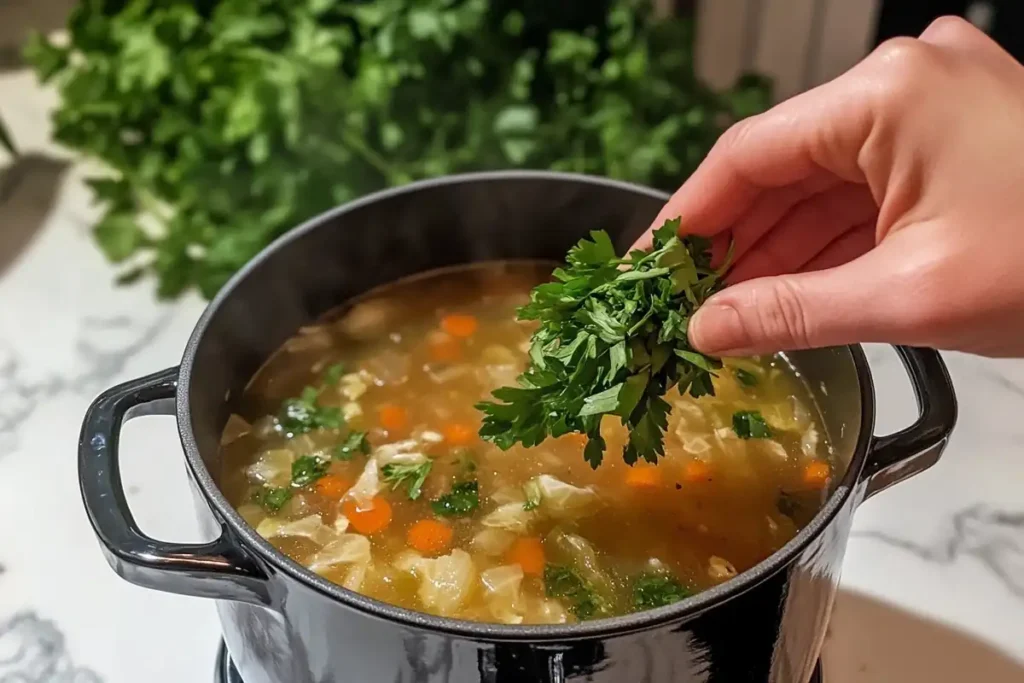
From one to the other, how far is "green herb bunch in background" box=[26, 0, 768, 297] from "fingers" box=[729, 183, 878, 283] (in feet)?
1.50

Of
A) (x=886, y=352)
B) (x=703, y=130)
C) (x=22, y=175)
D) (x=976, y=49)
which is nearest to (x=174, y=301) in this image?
(x=22, y=175)

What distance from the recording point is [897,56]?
2.83ft

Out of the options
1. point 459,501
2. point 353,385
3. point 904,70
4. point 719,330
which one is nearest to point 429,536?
point 459,501

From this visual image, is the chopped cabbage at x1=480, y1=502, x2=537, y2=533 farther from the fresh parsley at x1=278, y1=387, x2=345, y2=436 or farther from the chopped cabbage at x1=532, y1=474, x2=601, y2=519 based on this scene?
the fresh parsley at x1=278, y1=387, x2=345, y2=436

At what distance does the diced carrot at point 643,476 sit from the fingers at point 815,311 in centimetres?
25

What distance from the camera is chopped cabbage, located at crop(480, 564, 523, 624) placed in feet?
3.10

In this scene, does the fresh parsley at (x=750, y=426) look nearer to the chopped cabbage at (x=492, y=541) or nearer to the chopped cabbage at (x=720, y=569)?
the chopped cabbage at (x=720, y=569)

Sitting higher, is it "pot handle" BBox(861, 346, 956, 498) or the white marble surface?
"pot handle" BBox(861, 346, 956, 498)

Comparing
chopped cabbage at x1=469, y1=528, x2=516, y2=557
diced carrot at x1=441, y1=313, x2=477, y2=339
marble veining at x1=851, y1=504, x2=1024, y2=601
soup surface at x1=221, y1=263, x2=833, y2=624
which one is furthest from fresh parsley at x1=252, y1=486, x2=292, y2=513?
marble veining at x1=851, y1=504, x2=1024, y2=601

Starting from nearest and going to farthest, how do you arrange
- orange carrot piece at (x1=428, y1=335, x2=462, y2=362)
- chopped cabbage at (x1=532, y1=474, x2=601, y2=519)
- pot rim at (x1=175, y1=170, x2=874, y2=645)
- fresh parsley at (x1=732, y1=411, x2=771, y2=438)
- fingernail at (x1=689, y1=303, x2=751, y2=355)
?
pot rim at (x1=175, y1=170, x2=874, y2=645) → fingernail at (x1=689, y1=303, x2=751, y2=355) → chopped cabbage at (x1=532, y1=474, x2=601, y2=519) → fresh parsley at (x1=732, y1=411, x2=771, y2=438) → orange carrot piece at (x1=428, y1=335, x2=462, y2=362)

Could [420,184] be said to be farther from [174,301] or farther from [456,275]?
[174,301]

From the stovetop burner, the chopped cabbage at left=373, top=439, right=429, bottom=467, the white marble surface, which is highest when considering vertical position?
the chopped cabbage at left=373, top=439, right=429, bottom=467

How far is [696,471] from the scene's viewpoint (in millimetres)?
1107

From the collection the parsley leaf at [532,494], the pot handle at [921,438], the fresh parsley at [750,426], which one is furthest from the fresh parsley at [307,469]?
the pot handle at [921,438]
